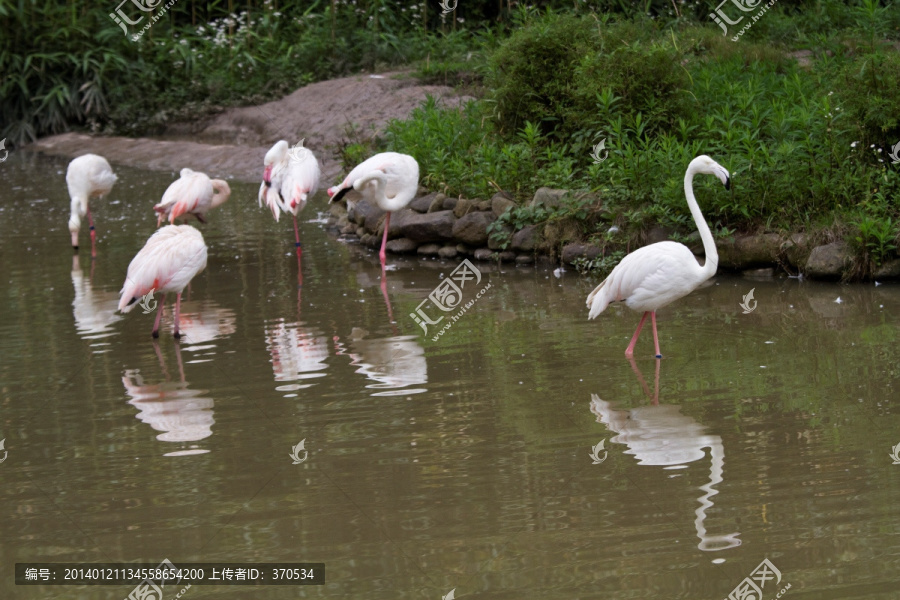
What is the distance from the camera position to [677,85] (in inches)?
405

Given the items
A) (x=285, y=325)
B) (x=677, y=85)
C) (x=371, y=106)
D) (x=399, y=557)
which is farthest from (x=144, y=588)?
(x=371, y=106)

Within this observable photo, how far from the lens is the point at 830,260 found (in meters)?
8.45

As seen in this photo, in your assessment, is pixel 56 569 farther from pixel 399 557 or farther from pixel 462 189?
pixel 462 189

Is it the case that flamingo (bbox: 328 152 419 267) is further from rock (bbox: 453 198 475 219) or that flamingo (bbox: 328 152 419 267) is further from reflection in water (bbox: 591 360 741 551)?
reflection in water (bbox: 591 360 741 551)

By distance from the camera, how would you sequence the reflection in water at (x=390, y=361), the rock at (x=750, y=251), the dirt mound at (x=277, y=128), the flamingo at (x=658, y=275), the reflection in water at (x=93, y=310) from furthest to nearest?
the dirt mound at (x=277, y=128) → the rock at (x=750, y=251) → the reflection in water at (x=93, y=310) → the flamingo at (x=658, y=275) → the reflection in water at (x=390, y=361)

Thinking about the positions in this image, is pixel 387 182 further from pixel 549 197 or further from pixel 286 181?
pixel 549 197

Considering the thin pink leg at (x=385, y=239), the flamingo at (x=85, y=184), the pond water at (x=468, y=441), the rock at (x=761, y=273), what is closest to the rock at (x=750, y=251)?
the rock at (x=761, y=273)

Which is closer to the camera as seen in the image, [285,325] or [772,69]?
[285,325]

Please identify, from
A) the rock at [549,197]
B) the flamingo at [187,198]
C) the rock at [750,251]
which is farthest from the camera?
the flamingo at [187,198]

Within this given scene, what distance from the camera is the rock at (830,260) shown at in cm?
841

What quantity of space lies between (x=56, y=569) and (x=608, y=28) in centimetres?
873

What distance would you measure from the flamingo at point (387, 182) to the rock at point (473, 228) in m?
0.55

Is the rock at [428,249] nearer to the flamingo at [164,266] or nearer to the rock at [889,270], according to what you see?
the flamingo at [164,266]

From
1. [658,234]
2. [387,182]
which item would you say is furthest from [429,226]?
A: [658,234]
